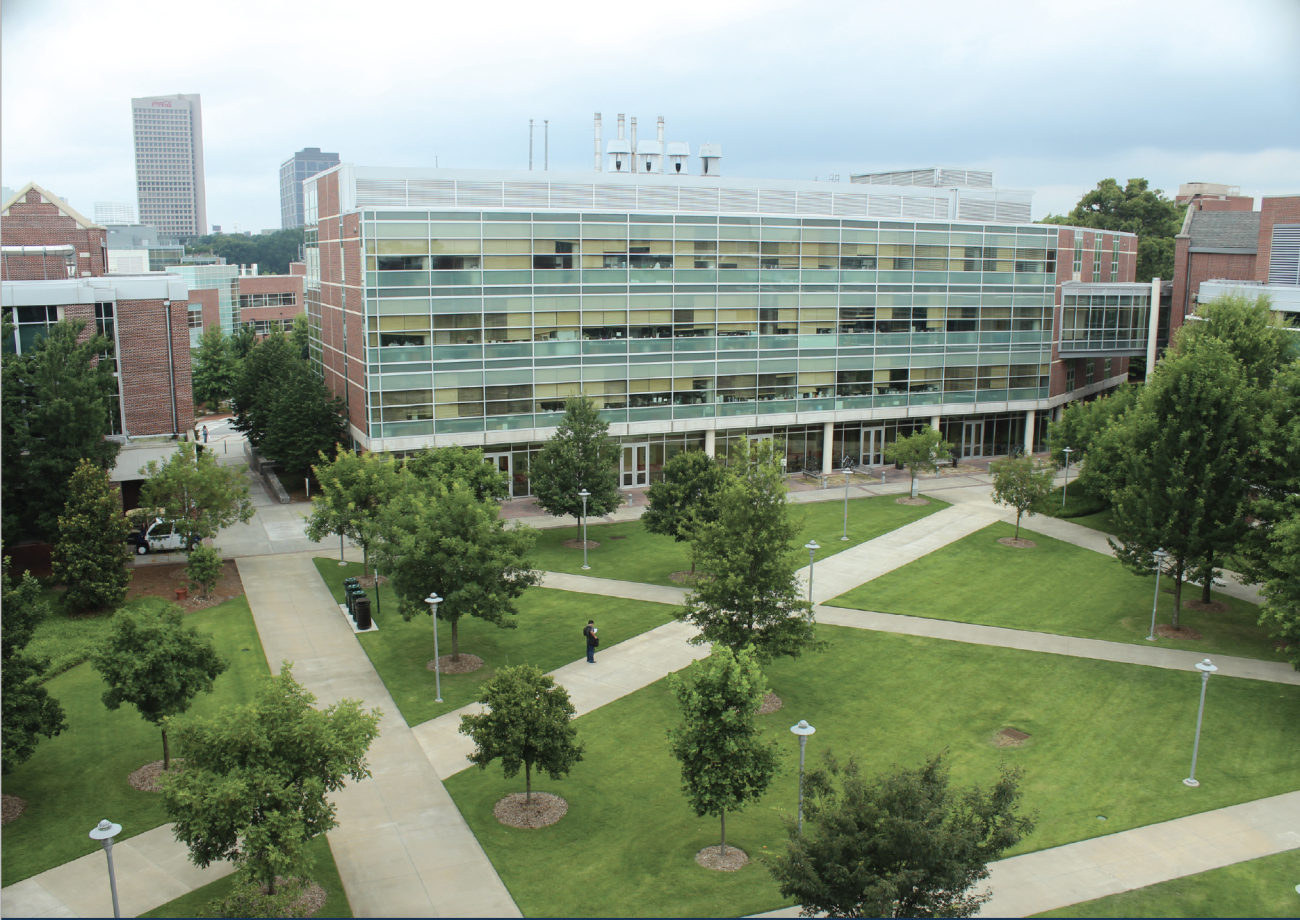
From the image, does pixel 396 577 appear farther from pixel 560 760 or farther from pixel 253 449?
pixel 253 449

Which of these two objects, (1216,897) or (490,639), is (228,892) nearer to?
(490,639)

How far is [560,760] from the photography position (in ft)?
65.1

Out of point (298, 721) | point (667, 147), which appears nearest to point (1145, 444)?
point (298, 721)

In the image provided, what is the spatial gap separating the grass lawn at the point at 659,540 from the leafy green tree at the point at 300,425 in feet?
42.1

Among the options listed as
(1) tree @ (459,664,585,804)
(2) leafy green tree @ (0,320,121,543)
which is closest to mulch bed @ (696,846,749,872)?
(1) tree @ (459,664,585,804)

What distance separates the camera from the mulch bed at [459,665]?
2759 cm

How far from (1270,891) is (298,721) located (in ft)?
57.3

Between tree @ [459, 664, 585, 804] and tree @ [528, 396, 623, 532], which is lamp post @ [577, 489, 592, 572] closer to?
tree @ [528, 396, 623, 532]

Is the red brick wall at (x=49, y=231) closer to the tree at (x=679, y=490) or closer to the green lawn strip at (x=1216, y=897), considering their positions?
the tree at (x=679, y=490)

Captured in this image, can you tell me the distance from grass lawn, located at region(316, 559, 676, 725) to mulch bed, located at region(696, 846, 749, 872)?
29.1ft

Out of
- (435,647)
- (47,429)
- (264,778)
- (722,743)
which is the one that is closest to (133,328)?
(47,429)

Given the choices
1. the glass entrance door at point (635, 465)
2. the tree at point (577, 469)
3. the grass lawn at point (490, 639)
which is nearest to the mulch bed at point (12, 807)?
the grass lawn at point (490, 639)

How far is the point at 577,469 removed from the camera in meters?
39.8

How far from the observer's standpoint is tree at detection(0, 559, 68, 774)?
19.2m
